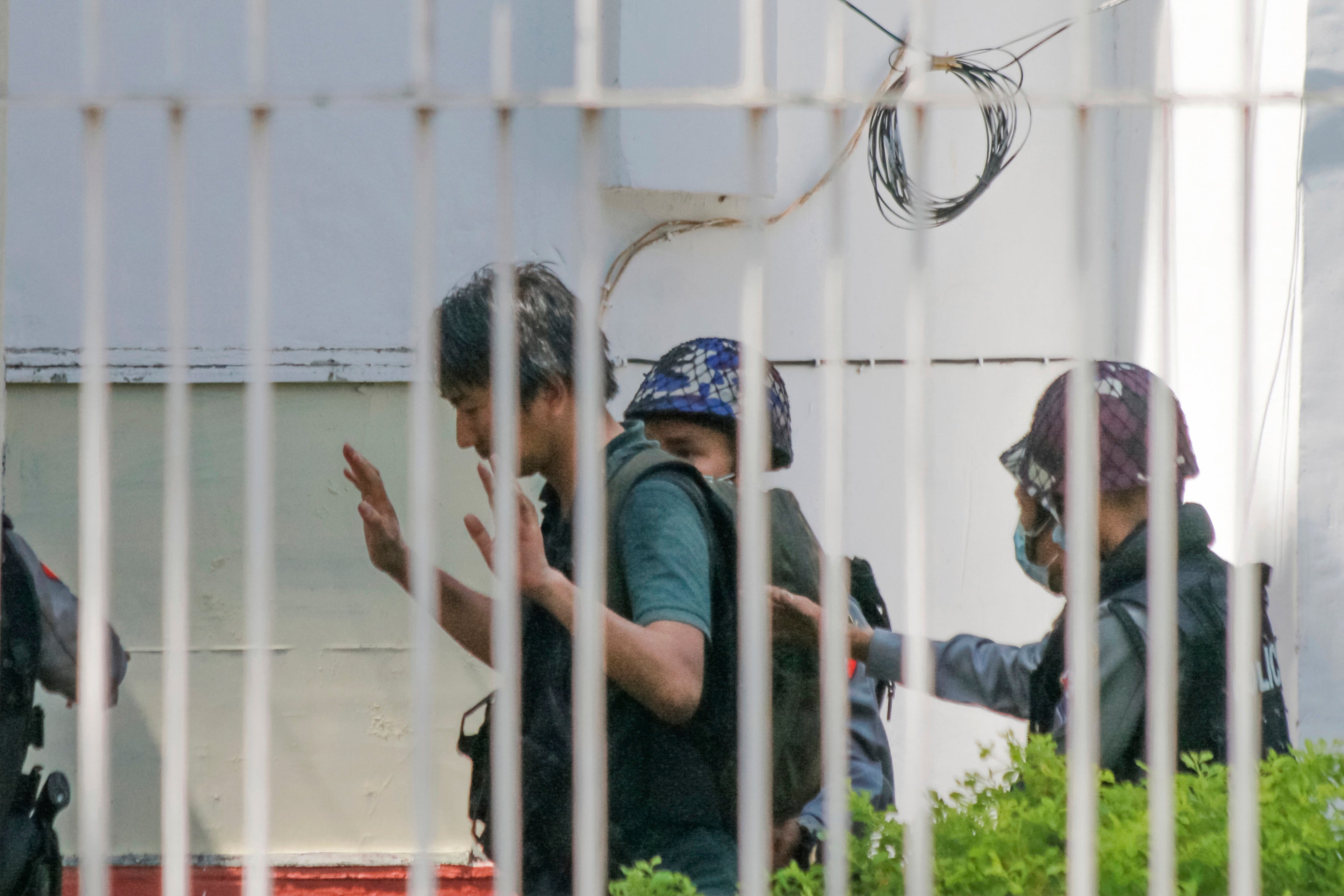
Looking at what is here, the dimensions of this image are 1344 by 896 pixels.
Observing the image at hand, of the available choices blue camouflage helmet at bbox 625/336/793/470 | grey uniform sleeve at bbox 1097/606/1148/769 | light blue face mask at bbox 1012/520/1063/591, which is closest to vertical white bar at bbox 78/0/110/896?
blue camouflage helmet at bbox 625/336/793/470

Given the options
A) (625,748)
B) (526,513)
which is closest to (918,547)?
(526,513)

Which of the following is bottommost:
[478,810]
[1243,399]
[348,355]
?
[478,810]

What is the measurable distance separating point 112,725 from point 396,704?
0.74 meters

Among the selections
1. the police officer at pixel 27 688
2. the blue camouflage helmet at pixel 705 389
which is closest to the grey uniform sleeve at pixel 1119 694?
the blue camouflage helmet at pixel 705 389

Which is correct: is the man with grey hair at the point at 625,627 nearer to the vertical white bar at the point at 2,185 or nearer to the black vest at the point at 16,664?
the vertical white bar at the point at 2,185

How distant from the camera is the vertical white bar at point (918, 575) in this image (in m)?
1.78

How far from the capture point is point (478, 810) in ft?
11.0

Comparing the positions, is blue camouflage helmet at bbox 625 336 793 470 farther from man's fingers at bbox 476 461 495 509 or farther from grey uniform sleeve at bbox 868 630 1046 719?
man's fingers at bbox 476 461 495 509

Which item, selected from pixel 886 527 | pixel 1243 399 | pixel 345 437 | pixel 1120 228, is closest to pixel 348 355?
pixel 345 437

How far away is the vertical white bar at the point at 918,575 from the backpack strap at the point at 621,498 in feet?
2.75

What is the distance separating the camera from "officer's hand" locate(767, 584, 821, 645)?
3.10 m

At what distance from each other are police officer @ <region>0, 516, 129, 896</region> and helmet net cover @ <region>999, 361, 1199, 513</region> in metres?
2.10

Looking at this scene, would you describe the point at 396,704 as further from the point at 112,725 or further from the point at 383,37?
the point at 383,37

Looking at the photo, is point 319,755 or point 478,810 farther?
point 319,755
